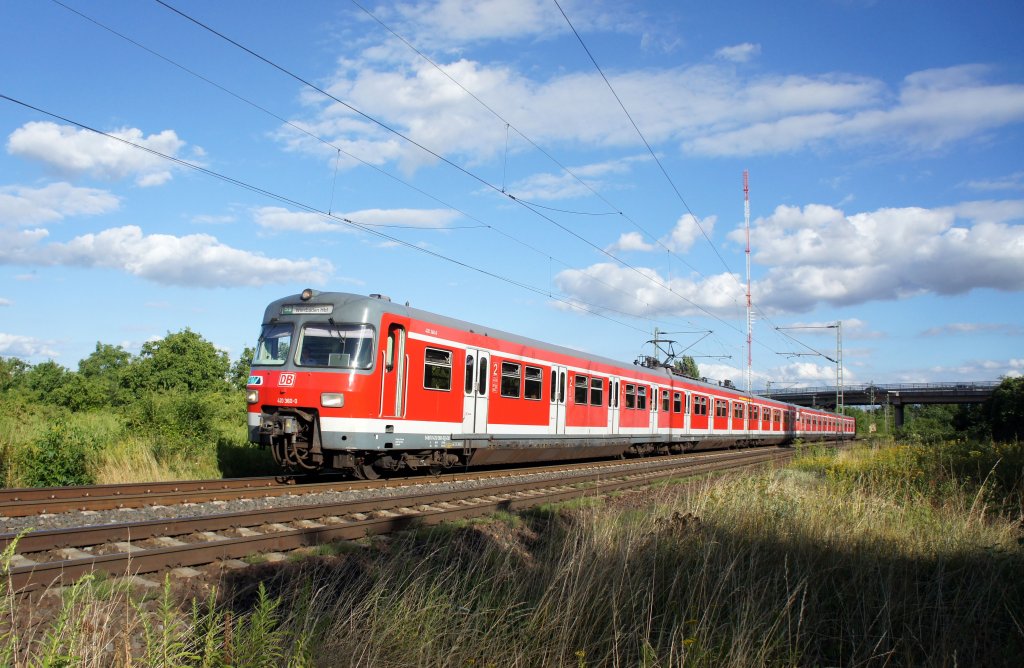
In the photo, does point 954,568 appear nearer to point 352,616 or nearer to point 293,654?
point 352,616

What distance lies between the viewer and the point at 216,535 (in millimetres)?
8500

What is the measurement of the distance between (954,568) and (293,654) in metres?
5.93

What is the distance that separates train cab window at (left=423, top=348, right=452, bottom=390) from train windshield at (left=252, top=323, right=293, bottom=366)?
2.54 m

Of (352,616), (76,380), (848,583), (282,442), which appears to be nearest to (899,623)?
(848,583)

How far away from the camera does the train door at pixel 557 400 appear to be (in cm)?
1955

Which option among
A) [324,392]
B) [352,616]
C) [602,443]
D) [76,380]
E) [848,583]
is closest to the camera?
[352,616]

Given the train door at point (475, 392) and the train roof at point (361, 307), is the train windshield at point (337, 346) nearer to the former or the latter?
the train roof at point (361, 307)

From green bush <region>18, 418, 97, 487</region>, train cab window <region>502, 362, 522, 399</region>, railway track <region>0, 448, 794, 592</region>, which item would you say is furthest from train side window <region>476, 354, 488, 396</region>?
green bush <region>18, 418, 97, 487</region>

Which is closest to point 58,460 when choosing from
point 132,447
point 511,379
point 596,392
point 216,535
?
point 132,447

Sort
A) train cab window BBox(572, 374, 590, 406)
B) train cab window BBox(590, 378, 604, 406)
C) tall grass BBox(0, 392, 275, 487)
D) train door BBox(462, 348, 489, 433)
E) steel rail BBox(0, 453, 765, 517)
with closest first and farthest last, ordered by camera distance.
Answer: steel rail BBox(0, 453, 765, 517)
tall grass BBox(0, 392, 275, 487)
train door BBox(462, 348, 489, 433)
train cab window BBox(572, 374, 590, 406)
train cab window BBox(590, 378, 604, 406)

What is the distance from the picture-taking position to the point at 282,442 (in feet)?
44.2

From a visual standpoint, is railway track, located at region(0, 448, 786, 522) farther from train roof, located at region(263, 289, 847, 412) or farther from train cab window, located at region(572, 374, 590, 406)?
train cab window, located at region(572, 374, 590, 406)

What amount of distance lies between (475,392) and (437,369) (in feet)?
4.82

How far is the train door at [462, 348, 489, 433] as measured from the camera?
15867 mm
